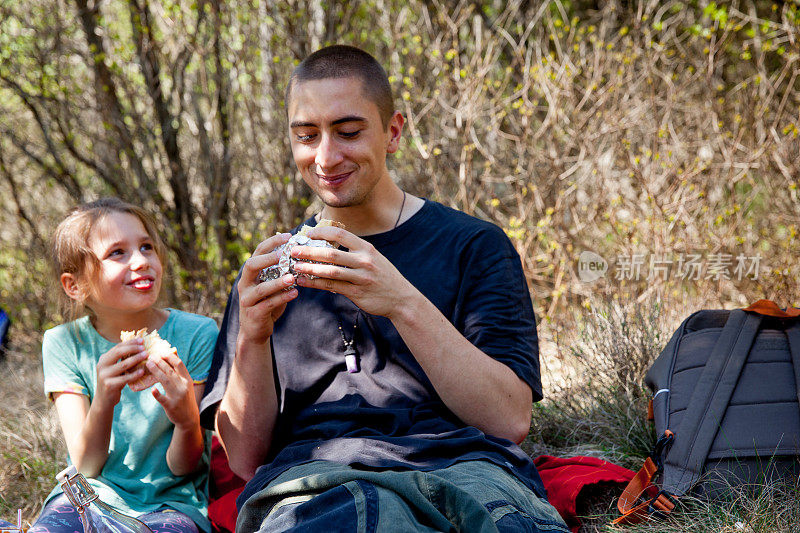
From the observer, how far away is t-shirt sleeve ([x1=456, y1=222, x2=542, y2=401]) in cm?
233

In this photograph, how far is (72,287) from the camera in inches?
111

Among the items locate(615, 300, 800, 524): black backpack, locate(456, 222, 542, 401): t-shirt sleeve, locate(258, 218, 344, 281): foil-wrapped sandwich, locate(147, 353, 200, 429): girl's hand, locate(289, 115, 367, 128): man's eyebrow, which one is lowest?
locate(615, 300, 800, 524): black backpack

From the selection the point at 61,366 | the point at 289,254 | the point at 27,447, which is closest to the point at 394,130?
the point at 289,254

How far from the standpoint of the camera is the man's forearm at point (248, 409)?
92.5 inches

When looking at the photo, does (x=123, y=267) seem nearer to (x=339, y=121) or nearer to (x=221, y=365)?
(x=221, y=365)

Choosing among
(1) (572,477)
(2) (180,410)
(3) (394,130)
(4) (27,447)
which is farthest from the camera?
A: (4) (27,447)

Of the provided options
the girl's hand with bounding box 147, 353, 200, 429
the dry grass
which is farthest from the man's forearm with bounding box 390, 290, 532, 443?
the dry grass

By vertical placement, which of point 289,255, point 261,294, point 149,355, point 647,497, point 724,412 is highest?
point 289,255

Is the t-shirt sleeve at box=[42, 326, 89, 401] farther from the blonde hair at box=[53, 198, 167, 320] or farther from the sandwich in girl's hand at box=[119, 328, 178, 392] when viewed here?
the sandwich in girl's hand at box=[119, 328, 178, 392]

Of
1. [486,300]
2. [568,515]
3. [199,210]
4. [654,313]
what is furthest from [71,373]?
[199,210]

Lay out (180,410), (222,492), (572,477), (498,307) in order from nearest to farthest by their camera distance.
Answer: (498,307), (180,410), (572,477), (222,492)

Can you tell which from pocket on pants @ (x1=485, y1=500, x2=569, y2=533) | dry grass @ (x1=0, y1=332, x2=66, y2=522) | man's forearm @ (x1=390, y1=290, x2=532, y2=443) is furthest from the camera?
dry grass @ (x1=0, y1=332, x2=66, y2=522)

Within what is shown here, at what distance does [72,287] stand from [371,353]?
48.6 inches

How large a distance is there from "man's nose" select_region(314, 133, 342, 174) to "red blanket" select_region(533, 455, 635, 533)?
4.40 feet
